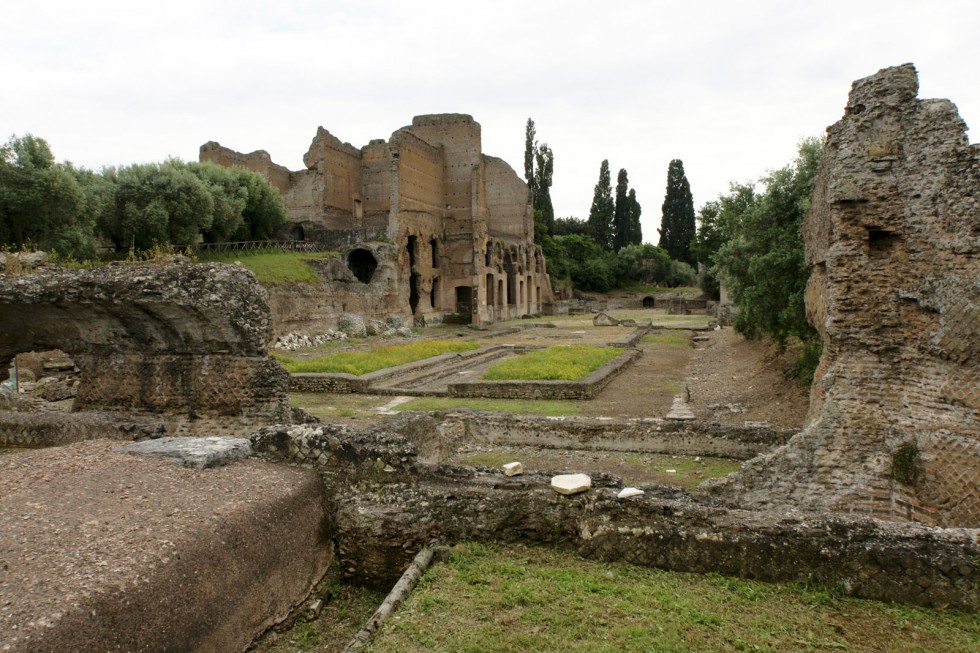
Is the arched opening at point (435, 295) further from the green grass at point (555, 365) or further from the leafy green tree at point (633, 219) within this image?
the leafy green tree at point (633, 219)

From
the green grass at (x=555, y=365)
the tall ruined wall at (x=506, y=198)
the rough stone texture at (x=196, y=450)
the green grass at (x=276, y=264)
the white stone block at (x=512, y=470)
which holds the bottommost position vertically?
the green grass at (x=555, y=365)

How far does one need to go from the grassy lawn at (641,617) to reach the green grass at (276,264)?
77.5 feet

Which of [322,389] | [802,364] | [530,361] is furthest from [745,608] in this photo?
[530,361]

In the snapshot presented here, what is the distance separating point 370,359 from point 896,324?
49.4 ft

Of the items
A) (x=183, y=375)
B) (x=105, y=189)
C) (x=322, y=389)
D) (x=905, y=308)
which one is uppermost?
(x=105, y=189)

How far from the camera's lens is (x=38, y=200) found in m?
22.1

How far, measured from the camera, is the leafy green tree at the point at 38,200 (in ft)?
72.1

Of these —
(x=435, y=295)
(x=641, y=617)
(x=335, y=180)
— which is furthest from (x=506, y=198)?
(x=641, y=617)

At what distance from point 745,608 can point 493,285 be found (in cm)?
4054

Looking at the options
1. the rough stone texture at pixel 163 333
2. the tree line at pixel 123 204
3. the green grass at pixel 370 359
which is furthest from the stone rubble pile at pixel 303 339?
the rough stone texture at pixel 163 333

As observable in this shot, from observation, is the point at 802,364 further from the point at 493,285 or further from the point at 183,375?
the point at 493,285

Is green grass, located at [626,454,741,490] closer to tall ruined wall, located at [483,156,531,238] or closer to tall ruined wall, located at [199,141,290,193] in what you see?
tall ruined wall, located at [199,141,290,193]

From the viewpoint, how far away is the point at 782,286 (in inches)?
546

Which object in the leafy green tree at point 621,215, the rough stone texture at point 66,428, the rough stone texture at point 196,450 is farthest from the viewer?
the leafy green tree at point 621,215
